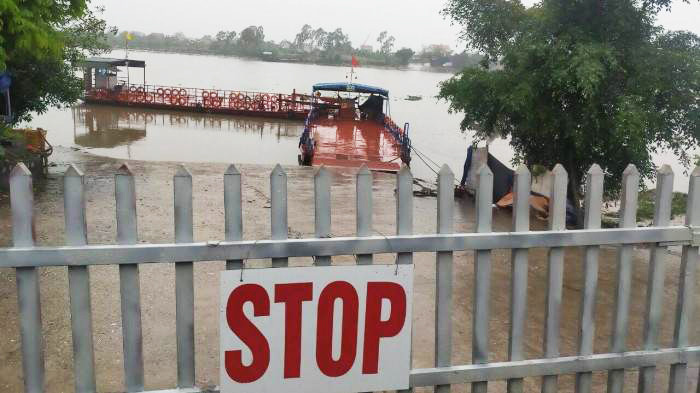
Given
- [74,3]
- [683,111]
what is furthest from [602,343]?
[74,3]

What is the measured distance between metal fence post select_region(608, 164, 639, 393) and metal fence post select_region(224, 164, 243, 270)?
1.75m

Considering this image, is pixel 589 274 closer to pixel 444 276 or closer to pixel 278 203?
pixel 444 276

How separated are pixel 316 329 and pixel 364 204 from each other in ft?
1.81

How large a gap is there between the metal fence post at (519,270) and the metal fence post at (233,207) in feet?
3.91

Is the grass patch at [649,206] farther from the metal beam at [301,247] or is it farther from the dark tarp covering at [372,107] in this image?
the dark tarp covering at [372,107]

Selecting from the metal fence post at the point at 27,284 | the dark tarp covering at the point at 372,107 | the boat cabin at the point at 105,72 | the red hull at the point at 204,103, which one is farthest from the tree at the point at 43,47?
the boat cabin at the point at 105,72

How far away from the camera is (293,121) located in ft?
129

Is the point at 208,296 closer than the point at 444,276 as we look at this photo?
No

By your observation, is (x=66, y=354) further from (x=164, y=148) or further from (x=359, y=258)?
(x=164, y=148)

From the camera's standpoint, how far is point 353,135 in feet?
80.9

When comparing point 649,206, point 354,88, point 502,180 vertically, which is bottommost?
point 649,206

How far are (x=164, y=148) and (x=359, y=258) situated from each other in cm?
2631

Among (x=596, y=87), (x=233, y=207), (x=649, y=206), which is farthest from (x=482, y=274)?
(x=649, y=206)

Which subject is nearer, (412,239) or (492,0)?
(412,239)
